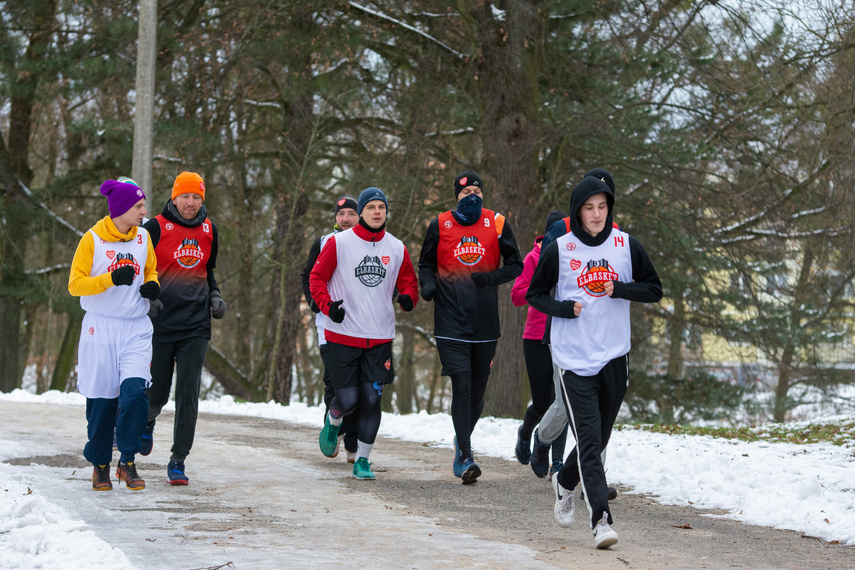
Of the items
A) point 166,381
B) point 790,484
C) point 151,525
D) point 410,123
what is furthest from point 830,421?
point 151,525

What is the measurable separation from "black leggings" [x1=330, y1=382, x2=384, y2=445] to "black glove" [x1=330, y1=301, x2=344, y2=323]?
620 mm

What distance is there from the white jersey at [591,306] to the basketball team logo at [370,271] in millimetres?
2246

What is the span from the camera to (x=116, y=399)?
6.25 m

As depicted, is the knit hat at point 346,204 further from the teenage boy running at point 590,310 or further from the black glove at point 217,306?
the teenage boy running at point 590,310

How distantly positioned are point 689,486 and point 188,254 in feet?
13.0

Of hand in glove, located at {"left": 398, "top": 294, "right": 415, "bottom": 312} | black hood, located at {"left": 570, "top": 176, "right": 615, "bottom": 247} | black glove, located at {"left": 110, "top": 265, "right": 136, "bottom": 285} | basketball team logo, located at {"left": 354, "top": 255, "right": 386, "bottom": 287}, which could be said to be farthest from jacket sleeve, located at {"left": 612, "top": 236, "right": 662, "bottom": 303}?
black glove, located at {"left": 110, "top": 265, "right": 136, "bottom": 285}

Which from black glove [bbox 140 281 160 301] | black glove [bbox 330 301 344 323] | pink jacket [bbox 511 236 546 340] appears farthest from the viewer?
pink jacket [bbox 511 236 546 340]

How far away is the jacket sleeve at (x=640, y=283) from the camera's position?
16.7ft

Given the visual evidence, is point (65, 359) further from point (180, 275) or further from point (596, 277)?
point (596, 277)

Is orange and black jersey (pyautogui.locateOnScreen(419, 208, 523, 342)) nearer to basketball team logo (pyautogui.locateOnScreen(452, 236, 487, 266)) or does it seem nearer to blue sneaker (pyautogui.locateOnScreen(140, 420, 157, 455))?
basketball team logo (pyautogui.locateOnScreen(452, 236, 487, 266))

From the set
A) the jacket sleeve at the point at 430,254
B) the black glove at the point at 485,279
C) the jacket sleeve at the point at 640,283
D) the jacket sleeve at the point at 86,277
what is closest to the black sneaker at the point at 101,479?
the jacket sleeve at the point at 86,277

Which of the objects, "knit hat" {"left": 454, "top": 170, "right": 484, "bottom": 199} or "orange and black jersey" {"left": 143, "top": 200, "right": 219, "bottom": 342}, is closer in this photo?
"orange and black jersey" {"left": 143, "top": 200, "right": 219, "bottom": 342}

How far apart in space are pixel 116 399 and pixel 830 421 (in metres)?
9.40

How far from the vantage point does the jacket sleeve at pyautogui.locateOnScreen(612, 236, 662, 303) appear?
508 centimetres
